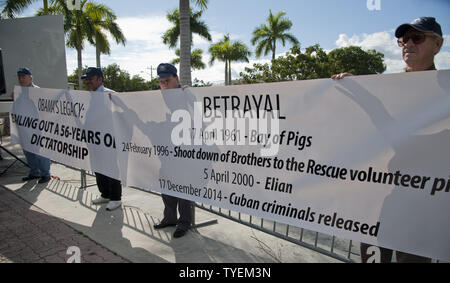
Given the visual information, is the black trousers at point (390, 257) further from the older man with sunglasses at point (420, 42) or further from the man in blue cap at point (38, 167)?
the man in blue cap at point (38, 167)

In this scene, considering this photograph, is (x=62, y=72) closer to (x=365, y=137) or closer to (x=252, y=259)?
(x=252, y=259)

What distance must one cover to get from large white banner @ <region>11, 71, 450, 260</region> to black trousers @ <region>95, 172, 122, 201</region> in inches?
28.0

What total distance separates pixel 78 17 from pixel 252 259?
29.0m

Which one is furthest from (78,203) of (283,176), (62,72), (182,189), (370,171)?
(62,72)

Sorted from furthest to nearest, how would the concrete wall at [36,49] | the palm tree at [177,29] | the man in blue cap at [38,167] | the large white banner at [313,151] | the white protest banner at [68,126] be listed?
the palm tree at [177,29], the concrete wall at [36,49], the man in blue cap at [38,167], the white protest banner at [68,126], the large white banner at [313,151]

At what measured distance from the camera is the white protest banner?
418 cm

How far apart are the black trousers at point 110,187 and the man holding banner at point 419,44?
3832 mm

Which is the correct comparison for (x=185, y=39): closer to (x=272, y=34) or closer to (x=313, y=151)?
(x=313, y=151)

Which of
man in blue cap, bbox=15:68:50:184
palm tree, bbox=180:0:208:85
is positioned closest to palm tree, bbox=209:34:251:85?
palm tree, bbox=180:0:208:85

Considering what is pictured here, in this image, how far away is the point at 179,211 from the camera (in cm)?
370

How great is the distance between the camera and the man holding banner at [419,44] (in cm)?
208

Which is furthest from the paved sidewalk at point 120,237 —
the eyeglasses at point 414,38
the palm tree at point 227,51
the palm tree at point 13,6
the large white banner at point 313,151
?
the palm tree at point 227,51

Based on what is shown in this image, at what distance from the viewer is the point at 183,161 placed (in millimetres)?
3414
